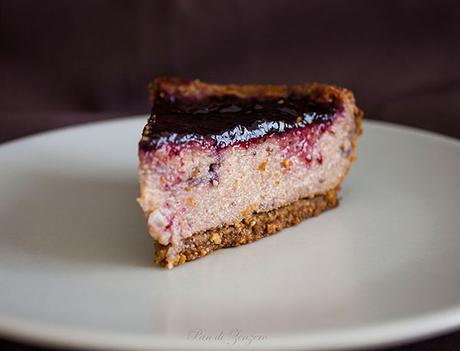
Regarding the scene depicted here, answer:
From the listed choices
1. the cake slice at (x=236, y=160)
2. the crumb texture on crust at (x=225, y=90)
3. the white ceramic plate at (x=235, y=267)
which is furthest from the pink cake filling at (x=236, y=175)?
the crumb texture on crust at (x=225, y=90)

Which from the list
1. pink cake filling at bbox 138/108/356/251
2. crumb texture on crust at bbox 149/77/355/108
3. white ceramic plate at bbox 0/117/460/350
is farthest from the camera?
crumb texture on crust at bbox 149/77/355/108

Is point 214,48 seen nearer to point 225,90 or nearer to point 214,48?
point 214,48

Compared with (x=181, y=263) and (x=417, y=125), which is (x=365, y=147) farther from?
(x=181, y=263)

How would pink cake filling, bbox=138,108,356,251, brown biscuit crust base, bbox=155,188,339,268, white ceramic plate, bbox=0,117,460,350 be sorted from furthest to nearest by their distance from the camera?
brown biscuit crust base, bbox=155,188,339,268 → pink cake filling, bbox=138,108,356,251 → white ceramic plate, bbox=0,117,460,350

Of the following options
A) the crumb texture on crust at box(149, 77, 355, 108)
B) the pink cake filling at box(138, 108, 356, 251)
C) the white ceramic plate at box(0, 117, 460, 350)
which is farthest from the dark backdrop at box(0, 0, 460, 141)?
the pink cake filling at box(138, 108, 356, 251)

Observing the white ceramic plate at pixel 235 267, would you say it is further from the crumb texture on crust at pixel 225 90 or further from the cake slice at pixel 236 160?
the crumb texture on crust at pixel 225 90

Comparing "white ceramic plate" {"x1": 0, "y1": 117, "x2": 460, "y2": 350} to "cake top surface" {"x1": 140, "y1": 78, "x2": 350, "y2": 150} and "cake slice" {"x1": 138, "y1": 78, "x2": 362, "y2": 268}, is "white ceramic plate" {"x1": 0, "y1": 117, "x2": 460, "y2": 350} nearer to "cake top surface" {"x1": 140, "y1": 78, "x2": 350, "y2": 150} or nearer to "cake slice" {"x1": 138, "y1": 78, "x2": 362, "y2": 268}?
"cake slice" {"x1": 138, "y1": 78, "x2": 362, "y2": 268}

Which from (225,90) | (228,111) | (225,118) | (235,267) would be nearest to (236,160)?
(225,118)
